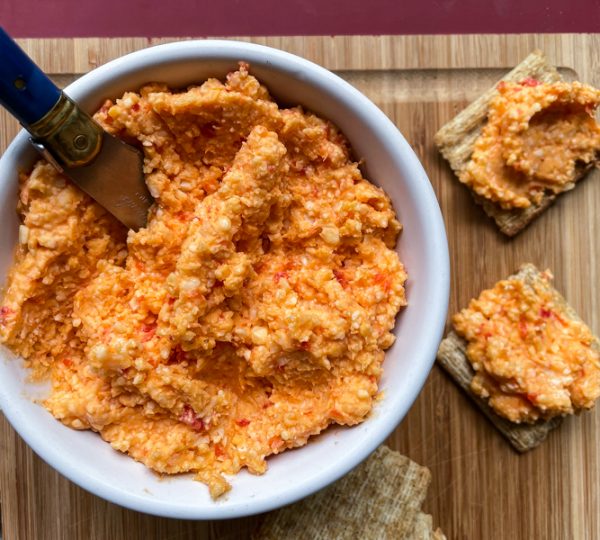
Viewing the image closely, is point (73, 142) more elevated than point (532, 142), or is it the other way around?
point (73, 142)

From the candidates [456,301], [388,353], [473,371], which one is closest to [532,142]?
[456,301]

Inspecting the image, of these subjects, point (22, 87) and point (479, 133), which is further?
point (479, 133)

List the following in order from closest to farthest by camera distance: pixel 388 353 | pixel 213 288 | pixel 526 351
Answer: pixel 213 288
pixel 388 353
pixel 526 351

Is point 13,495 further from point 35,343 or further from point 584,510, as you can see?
point 584,510

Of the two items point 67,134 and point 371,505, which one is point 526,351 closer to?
point 371,505

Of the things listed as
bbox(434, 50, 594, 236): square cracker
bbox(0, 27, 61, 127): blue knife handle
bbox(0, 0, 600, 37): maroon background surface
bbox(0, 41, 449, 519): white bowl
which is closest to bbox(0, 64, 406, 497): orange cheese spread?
bbox(0, 41, 449, 519): white bowl

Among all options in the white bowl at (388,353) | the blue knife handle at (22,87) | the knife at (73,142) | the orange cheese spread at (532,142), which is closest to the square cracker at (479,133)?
the orange cheese spread at (532,142)
